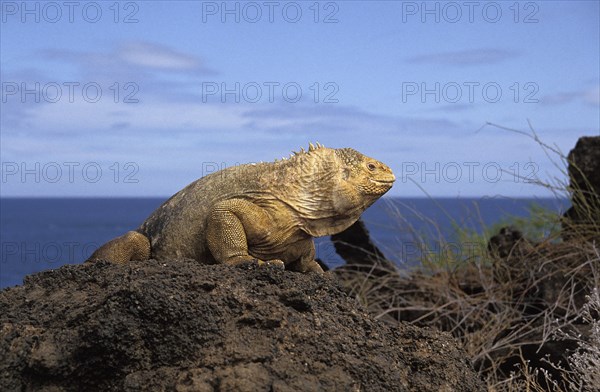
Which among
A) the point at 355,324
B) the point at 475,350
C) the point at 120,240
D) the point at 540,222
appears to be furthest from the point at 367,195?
the point at 540,222

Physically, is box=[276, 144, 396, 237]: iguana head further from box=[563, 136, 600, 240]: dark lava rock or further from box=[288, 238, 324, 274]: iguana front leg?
box=[563, 136, 600, 240]: dark lava rock

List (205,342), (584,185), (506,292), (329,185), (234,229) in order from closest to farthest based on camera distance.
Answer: (205,342) < (234,229) < (329,185) < (506,292) < (584,185)

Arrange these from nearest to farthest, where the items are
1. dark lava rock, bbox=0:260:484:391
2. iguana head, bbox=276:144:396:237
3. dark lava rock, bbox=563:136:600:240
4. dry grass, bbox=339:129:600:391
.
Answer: dark lava rock, bbox=0:260:484:391 → iguana head, bbox=276:144:396:237 → dry grass, bbox=339:129:600:391 → dark lava rock, bbox=563:136:600:240

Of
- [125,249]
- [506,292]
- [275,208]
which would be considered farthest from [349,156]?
Answer: [506,292]

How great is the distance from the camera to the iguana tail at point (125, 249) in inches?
222

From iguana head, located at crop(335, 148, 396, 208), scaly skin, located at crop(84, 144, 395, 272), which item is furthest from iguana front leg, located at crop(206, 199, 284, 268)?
iguana head, located at crop(335, 148, 396, 208)

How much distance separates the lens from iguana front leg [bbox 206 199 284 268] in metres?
5.27

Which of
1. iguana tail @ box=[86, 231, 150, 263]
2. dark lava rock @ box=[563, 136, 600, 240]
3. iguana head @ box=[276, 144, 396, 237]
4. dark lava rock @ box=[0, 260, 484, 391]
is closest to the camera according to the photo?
dark lava rock @ box=[0, 260, 484, 391]

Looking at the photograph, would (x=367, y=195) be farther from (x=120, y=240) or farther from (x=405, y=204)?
(x=405, y=204)

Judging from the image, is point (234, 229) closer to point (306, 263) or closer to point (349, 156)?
point (306, 263)

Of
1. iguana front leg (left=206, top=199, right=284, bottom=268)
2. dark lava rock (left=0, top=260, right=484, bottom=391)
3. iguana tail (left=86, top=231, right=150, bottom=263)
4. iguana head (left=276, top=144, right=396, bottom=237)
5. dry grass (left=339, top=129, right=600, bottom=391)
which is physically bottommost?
dry grass (left=339, top=129, right=600, bottom=391)

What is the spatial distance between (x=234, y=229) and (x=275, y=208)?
0.32 m

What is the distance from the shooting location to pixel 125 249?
5.69 m

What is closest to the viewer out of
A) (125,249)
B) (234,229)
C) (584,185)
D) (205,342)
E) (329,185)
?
(205,342)
